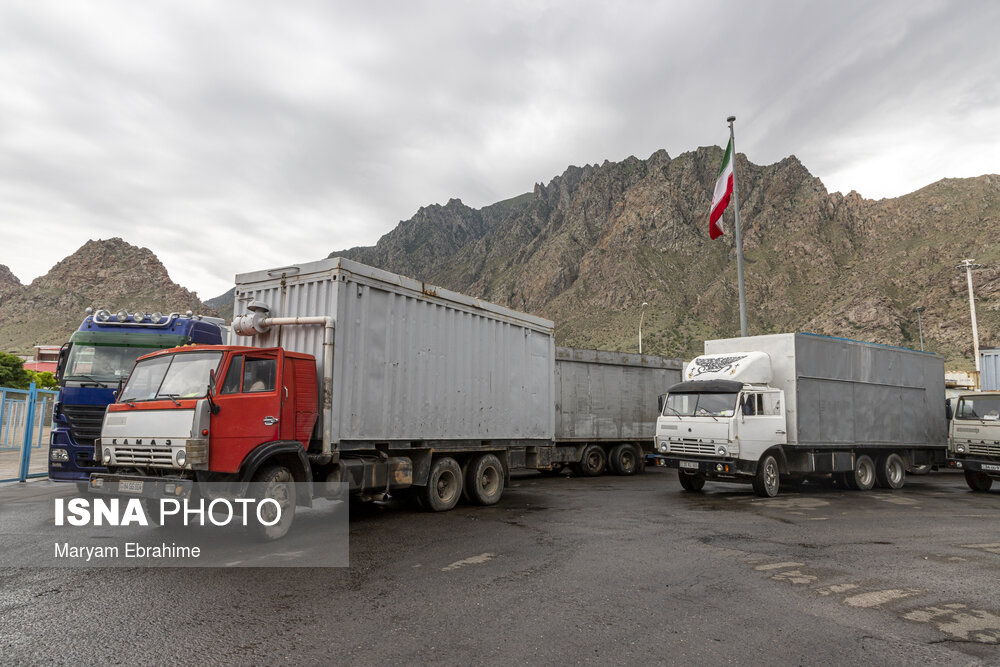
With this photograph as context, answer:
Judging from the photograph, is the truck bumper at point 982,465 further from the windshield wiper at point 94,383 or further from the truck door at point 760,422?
the windshield wiper at point 94,383

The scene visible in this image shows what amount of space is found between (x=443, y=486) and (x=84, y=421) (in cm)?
614

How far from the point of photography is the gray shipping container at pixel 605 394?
1712cm

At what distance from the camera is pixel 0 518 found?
8734mm

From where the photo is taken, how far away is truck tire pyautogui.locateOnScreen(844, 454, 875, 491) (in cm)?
1450

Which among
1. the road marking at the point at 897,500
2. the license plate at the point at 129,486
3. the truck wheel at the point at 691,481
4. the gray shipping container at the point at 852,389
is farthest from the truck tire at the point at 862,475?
the license plate at the point at 129,486

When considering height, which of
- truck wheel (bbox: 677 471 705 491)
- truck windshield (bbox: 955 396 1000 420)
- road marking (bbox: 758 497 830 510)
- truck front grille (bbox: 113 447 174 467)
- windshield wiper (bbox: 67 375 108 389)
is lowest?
road marking (bbox: 758 497 830 510)

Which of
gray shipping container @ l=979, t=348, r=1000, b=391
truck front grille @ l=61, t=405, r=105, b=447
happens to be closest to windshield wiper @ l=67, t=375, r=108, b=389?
truck front grille @ l=61, t=405, r=105, b=447

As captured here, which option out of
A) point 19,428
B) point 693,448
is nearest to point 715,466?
point 693,448

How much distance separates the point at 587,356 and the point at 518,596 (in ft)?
43.0

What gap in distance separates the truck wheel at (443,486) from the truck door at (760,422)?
232 inches

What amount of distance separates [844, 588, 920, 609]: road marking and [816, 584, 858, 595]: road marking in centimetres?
17

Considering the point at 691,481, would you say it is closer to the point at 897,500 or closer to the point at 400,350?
the point at 897,500

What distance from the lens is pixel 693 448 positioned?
12.6 m

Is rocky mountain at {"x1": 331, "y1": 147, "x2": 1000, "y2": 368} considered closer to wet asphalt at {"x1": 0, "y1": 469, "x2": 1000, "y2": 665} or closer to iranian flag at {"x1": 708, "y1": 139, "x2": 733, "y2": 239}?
iranian flag at {"x1": 708, "y1": 139, "x2": 733, "y2": 239}
